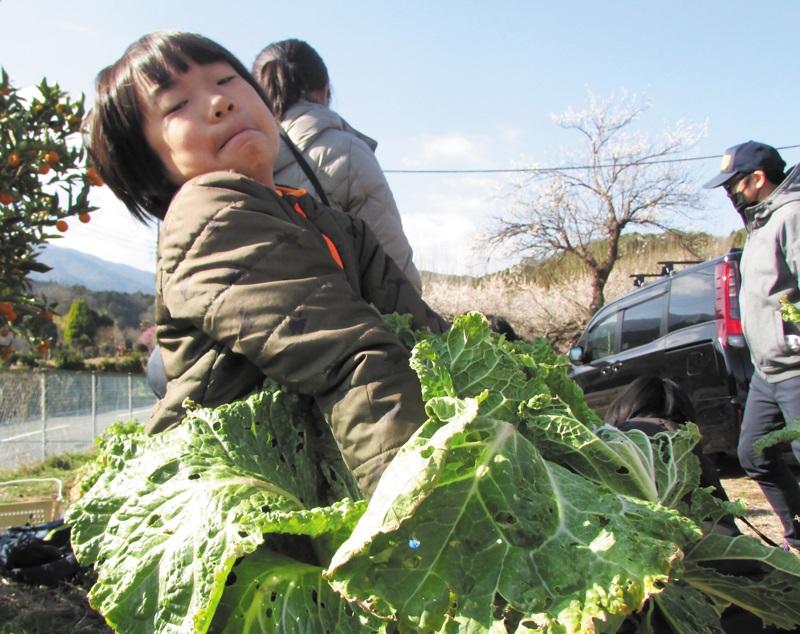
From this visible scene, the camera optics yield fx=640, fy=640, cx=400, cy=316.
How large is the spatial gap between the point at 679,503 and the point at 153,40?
5.68 ft

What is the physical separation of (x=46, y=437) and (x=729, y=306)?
44.6 feet

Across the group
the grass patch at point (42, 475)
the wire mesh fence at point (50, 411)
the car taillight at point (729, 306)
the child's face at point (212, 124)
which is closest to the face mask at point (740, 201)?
the car taillight at point (729, 306)

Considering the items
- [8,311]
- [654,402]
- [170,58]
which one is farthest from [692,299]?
[170,58]

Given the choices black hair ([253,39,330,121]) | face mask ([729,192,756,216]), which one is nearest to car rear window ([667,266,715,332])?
face mask ([729,192,756,216])

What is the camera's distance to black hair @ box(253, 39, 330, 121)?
9.64 feet

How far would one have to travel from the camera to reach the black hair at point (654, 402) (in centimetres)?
315

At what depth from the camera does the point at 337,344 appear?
116 cm

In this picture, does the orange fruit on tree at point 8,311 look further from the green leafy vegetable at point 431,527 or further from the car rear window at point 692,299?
the car rear window at point 692,299

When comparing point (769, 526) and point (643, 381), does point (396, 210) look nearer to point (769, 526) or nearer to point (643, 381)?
point (643, 381)

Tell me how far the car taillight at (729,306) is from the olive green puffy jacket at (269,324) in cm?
569

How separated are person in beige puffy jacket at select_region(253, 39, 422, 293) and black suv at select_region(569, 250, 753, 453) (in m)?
4.53

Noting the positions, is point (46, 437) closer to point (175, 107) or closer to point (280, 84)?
point (280, 84)

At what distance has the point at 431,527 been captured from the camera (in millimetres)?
966

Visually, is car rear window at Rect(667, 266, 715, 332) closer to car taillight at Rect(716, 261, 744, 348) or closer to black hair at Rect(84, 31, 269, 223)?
car taillight at Rect(716, 261, 744, 348)
